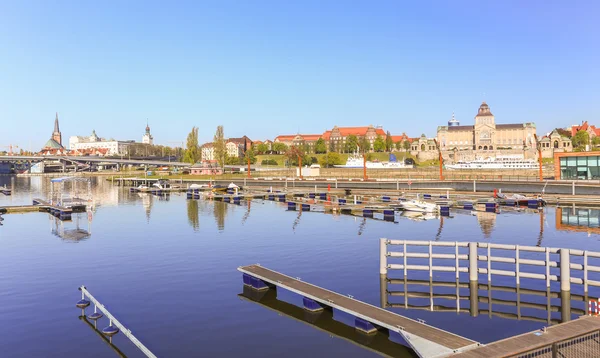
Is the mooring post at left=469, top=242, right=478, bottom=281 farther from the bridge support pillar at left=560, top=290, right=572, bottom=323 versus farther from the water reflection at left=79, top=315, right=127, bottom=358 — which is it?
the water reflection at left=79, top=315, right=127, bottom=358

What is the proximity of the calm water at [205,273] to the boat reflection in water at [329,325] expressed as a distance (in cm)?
13

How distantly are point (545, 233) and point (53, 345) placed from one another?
51230 millimetres

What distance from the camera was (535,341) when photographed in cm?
1986

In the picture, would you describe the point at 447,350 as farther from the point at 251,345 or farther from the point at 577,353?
the point at 251,345

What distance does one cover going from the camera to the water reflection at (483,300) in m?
28.2

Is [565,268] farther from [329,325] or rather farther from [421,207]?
[421,207]

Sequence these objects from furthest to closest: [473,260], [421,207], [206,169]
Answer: [206,169] → [421,207] → [473,260]

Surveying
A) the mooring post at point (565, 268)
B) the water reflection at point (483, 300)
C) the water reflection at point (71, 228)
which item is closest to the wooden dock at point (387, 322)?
the water reflection at point (483, 300)

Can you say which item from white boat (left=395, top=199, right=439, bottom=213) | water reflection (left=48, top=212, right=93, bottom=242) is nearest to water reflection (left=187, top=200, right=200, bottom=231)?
water reflection (left=48, top=212, right=93, bottom=242)

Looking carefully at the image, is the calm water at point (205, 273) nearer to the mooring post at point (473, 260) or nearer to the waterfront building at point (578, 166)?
the mooring post at point (473, 260)

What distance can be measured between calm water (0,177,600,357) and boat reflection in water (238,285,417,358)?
0.42 ft

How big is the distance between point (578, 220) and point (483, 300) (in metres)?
43.9

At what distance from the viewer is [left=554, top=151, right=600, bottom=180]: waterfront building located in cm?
9712

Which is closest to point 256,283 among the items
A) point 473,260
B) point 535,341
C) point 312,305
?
point 312,305
